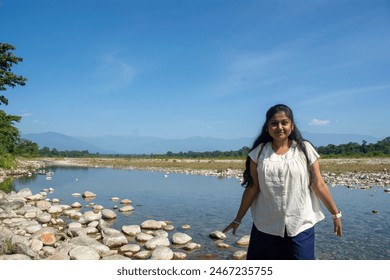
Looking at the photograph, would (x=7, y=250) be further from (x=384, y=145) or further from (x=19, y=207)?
(x=384, y=145)

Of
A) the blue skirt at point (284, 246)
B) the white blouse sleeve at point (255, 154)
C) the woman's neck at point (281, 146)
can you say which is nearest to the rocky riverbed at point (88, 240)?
the blue skirt at point (284, 246)

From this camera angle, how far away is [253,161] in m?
3.20

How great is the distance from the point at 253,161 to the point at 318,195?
0.68m

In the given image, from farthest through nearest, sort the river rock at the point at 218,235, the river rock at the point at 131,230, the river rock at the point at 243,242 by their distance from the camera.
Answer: the river rock at the point at 131,230 → the river rock at the point at 218,235 → the river rock at the point at 243,242

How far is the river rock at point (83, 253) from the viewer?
6.39 metres

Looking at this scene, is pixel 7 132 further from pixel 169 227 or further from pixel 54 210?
pixel 169 227

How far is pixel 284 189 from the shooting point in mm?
3010

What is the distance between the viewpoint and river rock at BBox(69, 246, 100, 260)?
6.39 metres

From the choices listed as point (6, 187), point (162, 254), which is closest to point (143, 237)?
point (162, 254)

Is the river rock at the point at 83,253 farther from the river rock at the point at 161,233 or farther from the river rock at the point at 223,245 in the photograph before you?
the river rock at the point at 223,245

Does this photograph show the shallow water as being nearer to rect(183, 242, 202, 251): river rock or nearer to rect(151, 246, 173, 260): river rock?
rect(183, 242, 202, 251): river rock

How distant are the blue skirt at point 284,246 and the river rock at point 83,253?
423 cm

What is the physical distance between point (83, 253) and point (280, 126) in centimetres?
504
